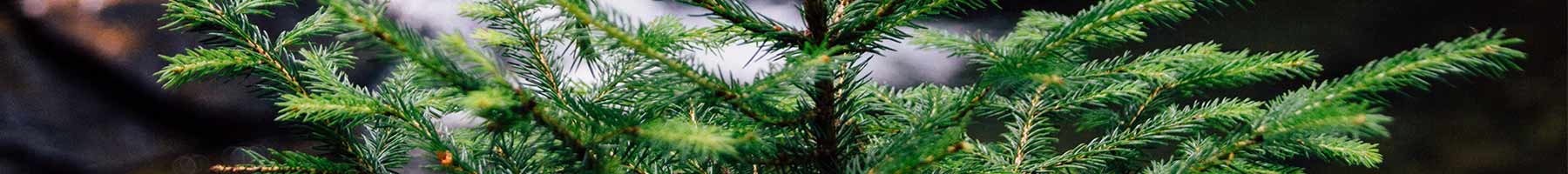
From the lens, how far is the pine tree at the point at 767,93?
291 millimetres

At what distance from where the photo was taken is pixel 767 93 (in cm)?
31

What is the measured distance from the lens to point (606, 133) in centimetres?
31

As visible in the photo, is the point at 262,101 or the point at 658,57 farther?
the point at 262,101

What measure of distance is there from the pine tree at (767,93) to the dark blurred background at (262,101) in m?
0.79

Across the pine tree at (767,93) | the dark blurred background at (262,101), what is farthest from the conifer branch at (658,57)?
the dark blurred background at (262,101)

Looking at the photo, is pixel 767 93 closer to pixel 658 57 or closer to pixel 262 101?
pixel 658 57

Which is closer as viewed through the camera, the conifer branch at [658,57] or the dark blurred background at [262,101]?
the conifer branch at [658,57]

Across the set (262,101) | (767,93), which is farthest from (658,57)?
(262,101)

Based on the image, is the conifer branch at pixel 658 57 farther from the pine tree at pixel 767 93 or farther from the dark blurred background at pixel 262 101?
the dark blurred background at pixel 262 101

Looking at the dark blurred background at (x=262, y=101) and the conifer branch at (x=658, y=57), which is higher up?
the dark blurred background at (x=262, y=101)

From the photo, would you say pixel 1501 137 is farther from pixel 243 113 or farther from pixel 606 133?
pixel 243 113

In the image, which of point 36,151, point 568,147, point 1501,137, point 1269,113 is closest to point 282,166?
point 568,147

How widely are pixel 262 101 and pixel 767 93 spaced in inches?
49.2

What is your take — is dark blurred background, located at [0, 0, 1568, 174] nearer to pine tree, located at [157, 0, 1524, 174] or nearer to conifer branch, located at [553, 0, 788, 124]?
pine tree, located at [157, 0, 1524, 174]
